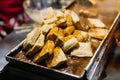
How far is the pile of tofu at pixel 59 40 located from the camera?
1257mm

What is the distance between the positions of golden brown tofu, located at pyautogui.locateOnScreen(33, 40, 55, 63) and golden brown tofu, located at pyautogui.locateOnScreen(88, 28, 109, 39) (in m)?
0.37

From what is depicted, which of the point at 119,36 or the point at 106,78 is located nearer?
the point at 106,78

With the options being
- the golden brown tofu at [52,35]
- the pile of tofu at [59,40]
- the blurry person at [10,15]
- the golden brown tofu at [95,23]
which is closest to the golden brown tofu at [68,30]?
the pile of tofu at [59,40]

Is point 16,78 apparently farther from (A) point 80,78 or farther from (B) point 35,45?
(A) point 80,78

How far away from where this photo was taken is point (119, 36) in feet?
4.92

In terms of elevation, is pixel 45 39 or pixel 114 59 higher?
pixel 45 39

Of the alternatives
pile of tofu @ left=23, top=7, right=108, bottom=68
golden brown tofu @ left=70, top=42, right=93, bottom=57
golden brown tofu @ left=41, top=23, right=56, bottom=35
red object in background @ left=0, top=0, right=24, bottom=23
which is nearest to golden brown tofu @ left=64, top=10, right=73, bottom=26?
pile of tofu @ left=23, top=7, right=108, bottom=68

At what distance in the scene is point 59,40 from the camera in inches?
52.5

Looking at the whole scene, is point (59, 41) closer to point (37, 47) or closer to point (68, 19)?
point (37, 47)

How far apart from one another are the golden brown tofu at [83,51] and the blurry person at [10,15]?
1.26m

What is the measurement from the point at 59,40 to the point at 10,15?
1.39 metres

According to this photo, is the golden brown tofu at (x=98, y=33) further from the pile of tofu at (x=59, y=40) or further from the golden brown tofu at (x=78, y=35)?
the golden brown tofu at (x=78, y=35)

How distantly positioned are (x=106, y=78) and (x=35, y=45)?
0.48m

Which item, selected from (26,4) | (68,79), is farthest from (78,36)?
(26,4)
